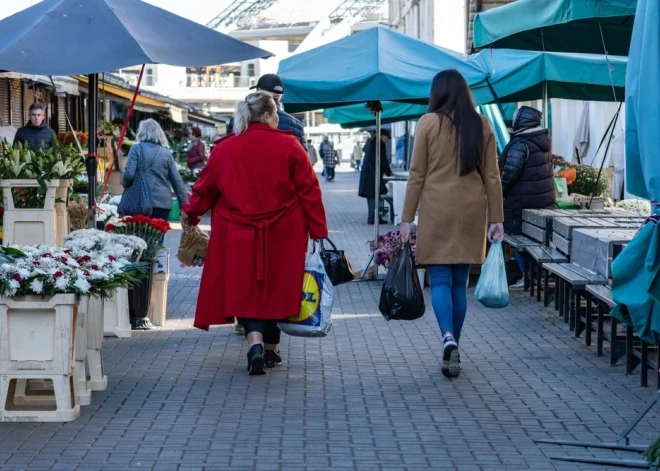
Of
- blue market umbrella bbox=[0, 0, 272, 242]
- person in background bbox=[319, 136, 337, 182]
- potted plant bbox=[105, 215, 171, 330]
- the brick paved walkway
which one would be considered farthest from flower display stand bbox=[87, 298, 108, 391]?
person in background bbox=[319, 136, 337, 182]

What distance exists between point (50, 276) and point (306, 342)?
3.09 m

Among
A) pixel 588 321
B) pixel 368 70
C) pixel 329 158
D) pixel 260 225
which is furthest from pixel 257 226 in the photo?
pixel 329 158

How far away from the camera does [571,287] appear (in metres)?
8.97

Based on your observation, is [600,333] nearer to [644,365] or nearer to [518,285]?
[644,365]

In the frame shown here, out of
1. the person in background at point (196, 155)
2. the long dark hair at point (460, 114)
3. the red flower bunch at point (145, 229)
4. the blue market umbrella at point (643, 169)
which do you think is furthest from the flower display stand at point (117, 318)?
the person in background at point (196, 155)

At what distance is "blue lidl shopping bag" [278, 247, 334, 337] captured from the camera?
7262 mm

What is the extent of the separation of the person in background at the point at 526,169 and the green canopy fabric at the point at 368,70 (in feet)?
3.05

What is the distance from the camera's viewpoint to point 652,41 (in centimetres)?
529

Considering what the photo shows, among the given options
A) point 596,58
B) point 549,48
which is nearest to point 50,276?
point 549,48

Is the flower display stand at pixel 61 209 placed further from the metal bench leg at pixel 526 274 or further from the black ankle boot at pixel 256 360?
the metal bench leg at pixel 526 274

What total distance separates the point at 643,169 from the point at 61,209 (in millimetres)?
5798

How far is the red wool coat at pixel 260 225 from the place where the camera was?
7188mm

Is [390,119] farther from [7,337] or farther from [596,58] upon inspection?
[7,337]

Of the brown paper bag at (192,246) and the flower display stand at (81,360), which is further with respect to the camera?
the brown paper bag at (192,246)
